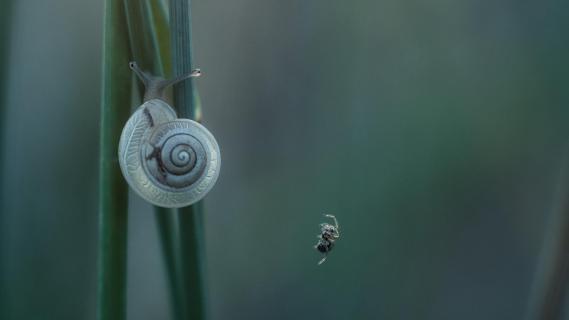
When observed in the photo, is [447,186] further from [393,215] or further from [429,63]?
[429,63]

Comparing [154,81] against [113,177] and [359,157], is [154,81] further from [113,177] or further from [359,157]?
[359,157]

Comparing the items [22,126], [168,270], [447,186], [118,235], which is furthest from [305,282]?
[22,126]

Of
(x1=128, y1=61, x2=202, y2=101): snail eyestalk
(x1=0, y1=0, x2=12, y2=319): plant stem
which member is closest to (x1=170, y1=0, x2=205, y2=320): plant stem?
(x1=128, y1=61, x2=202, y2=101): snail eyestalk

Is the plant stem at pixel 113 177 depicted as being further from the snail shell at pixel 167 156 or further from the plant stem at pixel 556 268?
the plant stem at pixel 556 268

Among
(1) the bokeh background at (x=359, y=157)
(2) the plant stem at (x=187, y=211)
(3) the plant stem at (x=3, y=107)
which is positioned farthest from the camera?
(1) the bokeh background at (x=359, y=157)

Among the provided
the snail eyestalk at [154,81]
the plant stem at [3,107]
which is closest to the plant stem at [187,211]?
the snail eyestalk at [154,81]

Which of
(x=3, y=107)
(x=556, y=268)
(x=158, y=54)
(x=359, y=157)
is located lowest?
(x=556, y=268)

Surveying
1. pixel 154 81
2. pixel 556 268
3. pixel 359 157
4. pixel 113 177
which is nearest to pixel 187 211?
pixel 113 177
